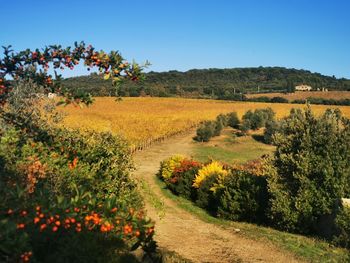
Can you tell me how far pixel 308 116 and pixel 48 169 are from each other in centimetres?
914

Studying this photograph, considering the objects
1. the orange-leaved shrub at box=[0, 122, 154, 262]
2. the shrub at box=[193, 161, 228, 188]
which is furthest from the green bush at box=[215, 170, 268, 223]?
the orange-leaved shrub at box=[0, 122, 154, 262]

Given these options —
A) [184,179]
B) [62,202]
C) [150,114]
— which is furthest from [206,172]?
[150,114]

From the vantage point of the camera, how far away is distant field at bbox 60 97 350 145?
5344 cm

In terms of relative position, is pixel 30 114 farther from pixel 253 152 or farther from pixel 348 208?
pixel 253 152

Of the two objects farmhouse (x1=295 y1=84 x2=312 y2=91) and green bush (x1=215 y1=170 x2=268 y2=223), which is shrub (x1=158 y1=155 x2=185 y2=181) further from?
farmhouse (x1=295 y1=84 x2=312 y2=91)

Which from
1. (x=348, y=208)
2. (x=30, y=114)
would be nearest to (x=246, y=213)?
(x=348, y=208)

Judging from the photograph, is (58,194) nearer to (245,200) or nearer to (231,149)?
(245,200)

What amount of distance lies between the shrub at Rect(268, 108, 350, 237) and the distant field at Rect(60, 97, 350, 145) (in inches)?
1278

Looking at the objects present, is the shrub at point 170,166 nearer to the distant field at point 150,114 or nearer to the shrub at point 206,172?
the shrub at point 206,172

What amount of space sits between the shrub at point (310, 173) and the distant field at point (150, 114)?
3246 cm

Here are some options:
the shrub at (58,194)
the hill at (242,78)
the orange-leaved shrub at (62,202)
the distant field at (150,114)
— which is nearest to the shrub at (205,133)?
the distant field at (150,114)

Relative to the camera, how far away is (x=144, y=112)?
73.9 meters

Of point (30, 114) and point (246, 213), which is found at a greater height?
point (30, 114)

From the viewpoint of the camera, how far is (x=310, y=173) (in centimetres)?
1302
